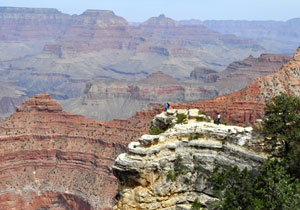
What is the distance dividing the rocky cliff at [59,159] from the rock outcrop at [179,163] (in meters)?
48.6

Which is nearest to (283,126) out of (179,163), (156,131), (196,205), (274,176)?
(274,176)

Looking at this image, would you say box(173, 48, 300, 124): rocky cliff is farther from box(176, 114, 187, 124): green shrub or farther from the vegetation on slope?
the vegetation on slope

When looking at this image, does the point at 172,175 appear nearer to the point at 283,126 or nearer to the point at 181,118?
the point at 181,118

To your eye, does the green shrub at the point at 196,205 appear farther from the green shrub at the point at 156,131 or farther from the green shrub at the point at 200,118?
the green shrub at the point at 156,131

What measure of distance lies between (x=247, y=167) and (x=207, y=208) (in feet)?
14.7

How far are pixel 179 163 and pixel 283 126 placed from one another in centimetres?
869

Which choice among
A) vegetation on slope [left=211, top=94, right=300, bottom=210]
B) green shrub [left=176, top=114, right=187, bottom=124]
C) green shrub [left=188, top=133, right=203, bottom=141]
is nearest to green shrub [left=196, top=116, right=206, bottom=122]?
green shrub [left=176, top=114, right=187, bottom=124]

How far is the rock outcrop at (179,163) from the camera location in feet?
93.7

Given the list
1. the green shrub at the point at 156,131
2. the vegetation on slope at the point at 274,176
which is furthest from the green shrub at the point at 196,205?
the green shrub at the point at 156,131

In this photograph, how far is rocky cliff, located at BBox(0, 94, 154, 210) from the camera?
3194 inches

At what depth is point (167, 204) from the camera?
28547mm

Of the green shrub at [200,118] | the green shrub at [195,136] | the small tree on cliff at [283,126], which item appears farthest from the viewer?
the green shrub at [200,118]

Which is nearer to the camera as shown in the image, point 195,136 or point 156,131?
point 195,136

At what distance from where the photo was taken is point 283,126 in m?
28.2
